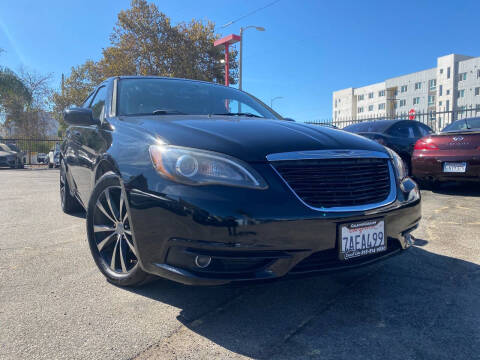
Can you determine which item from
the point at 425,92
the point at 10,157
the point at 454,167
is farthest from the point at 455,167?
the point at 425,92

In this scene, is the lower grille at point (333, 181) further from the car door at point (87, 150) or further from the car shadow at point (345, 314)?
the car door at point (87, 150)

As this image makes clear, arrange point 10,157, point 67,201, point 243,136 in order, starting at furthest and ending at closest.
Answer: point 10,157 < point 67,201 < point 243,136

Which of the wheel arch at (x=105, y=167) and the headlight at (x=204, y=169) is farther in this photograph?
the wheel arch at (x=105, y=167)

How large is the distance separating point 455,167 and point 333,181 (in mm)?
4718

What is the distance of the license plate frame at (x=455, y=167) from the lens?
227 inches

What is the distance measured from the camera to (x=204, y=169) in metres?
1.89

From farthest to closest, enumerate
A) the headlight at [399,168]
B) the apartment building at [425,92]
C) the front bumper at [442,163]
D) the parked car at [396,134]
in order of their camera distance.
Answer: the apartment building at [425,92], the parked car at [396,134], the front bumper at [442,163], the headlight at [399,168]

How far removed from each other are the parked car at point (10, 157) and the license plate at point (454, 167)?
52.5 feet

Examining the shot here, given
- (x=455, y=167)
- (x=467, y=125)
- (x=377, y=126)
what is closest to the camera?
(x=455, y=167)

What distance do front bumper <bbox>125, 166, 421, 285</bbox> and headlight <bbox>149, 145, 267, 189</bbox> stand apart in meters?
0.05

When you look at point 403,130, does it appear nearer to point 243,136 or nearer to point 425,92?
point 243,136

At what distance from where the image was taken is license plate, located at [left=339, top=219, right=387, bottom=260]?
193 centimetres

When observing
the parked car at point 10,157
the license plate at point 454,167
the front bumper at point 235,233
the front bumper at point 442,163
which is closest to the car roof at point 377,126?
the front bumper at point 442,163

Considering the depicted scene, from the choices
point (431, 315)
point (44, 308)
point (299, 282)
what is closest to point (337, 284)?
point (299, 282)
